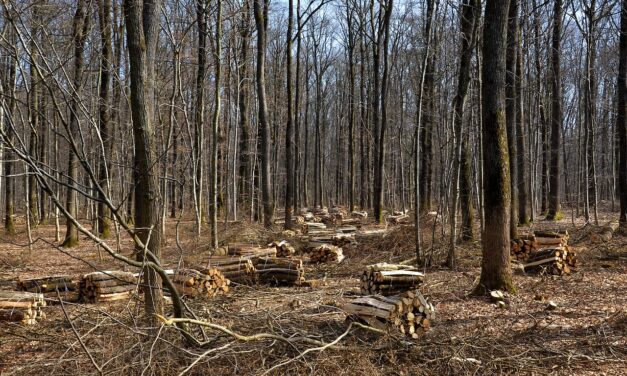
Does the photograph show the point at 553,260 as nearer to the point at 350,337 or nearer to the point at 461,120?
the point at 461,120

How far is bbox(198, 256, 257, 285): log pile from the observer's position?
9.73 m

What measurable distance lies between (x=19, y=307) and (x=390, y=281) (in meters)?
5.81

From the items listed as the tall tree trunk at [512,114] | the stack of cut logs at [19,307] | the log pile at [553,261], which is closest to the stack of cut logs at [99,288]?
the stack of cut logs at [19,307]

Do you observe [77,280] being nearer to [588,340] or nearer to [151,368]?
[151,368]

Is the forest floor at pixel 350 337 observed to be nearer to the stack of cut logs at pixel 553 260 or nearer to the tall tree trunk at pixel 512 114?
the stack of cut logs at pixel 553 260

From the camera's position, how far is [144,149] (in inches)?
199

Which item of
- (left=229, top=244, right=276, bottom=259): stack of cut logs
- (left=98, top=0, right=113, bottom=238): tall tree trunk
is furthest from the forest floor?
(left=98, top=0, right=113, bottom=238): tall tree trunk

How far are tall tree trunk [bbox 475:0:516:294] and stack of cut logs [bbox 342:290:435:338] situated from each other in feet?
7.92

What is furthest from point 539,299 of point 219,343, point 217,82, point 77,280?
point 217,82

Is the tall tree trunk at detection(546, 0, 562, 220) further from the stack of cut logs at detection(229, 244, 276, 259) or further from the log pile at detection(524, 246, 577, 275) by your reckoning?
the stack of cut logs at detection(229, 244, 276, 259)

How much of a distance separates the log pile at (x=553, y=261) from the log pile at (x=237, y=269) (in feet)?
19.7

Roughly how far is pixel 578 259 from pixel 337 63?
119ft

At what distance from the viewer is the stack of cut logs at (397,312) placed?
18.7 feet

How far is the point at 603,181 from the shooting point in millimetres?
41156
